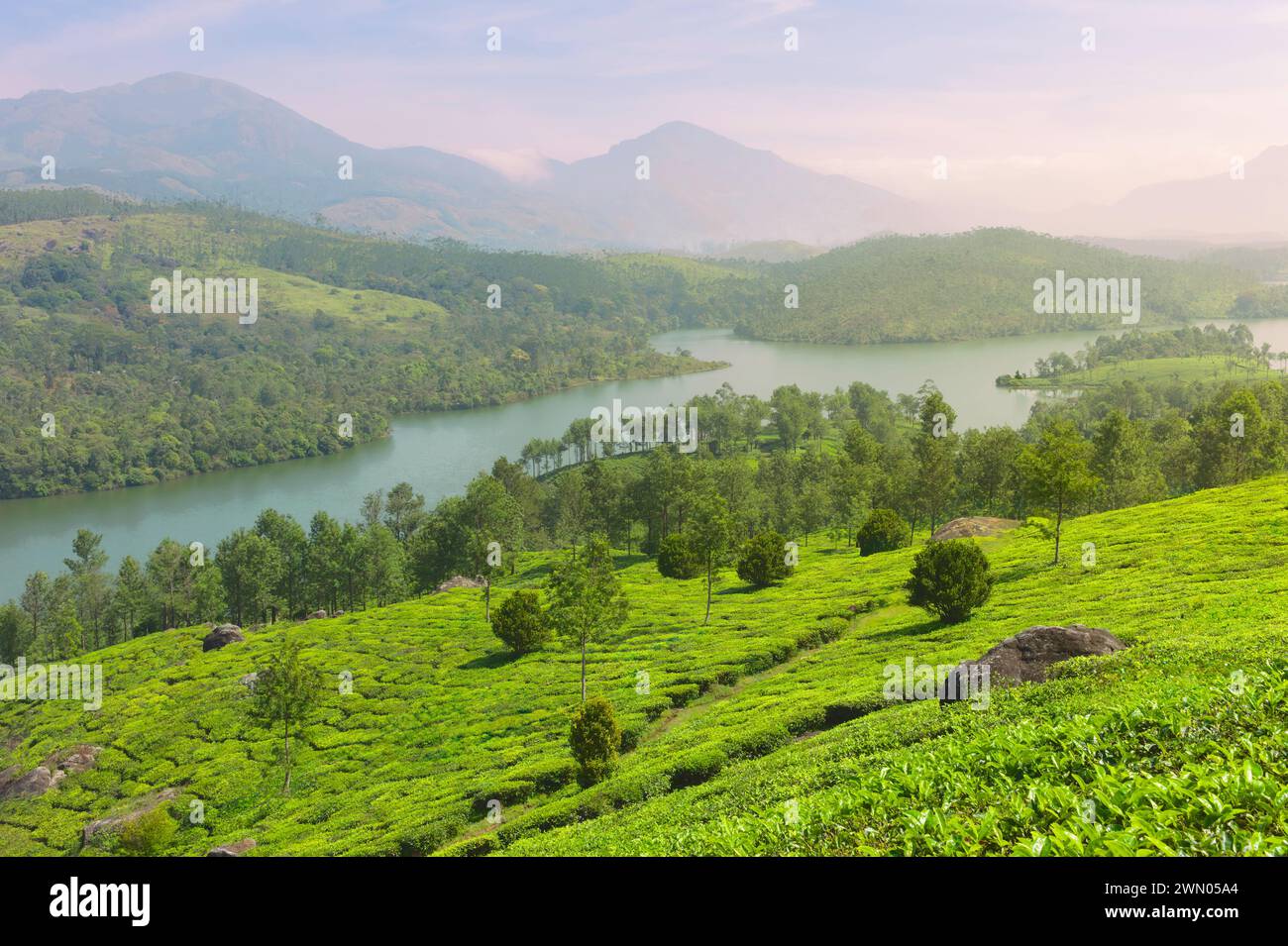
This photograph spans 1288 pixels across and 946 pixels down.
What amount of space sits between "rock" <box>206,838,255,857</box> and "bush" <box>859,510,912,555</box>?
46.5 metres

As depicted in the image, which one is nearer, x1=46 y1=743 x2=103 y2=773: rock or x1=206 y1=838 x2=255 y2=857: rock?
x1=206 y1=838 x2=255 y2=857: rock

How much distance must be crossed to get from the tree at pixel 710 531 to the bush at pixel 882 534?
69.7 feet

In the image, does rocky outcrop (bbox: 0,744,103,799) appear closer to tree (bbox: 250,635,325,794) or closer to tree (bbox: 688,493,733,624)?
tree (bbox: 250,635,325,794)

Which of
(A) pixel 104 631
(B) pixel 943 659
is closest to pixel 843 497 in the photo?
(B) pixel 943 659

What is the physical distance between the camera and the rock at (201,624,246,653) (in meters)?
58.0

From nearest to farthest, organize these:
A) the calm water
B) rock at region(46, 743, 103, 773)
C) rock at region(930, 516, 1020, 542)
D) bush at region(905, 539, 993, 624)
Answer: bush at region(905, 539, 993, 624) < rock at region(46, 743, 103, 773) < rock at region(930, 516, 1020, 542) < the calm water

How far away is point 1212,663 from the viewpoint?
14.8 meters

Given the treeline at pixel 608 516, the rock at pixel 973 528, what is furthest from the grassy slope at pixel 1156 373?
the rock at pixel 973 528

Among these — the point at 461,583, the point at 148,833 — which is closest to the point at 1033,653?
the point at 148,833

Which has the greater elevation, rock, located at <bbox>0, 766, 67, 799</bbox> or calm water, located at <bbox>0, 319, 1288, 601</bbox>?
calm water, located at <bbox>0, 319, 1288, 601</bbox>

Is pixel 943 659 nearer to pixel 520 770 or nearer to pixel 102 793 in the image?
pixel 520 770

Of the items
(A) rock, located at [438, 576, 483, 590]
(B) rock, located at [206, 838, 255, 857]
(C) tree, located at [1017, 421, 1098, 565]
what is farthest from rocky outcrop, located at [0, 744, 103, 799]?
(C) tree, located at [1017, 421, 1098, 565]

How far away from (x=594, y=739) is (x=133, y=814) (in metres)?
21.9

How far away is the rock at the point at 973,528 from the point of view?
5262 cm
